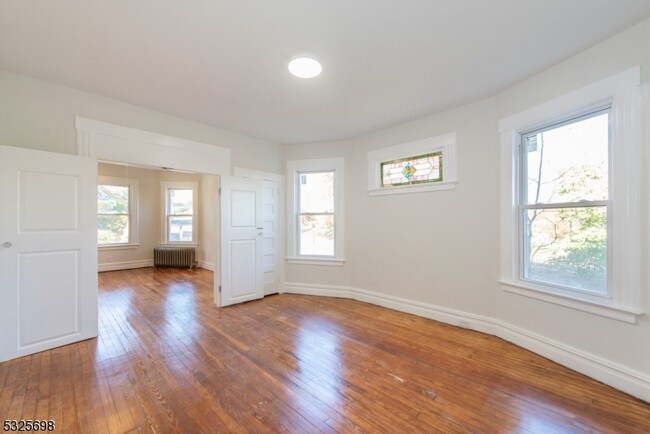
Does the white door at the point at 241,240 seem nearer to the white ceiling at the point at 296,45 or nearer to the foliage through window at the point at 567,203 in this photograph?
the white ceiling at the point at 296,45

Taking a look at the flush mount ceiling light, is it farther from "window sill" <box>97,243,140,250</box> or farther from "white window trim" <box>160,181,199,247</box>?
"window sill" <box>97,243,140,250</box>

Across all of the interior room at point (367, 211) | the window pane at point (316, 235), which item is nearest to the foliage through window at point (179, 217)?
the interior room at point (367, 211)

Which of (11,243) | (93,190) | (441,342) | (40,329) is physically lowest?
(441,342)

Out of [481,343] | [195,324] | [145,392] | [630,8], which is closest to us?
[630,8]

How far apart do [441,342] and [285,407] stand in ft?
5.78

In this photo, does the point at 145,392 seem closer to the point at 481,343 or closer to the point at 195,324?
the point at 195,324

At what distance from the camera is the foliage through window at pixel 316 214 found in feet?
14.9

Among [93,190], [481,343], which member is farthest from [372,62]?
[93,190]

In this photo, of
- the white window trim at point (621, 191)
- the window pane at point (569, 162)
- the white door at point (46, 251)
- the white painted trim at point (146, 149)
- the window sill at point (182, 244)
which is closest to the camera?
the white window trim at point (621, 191)

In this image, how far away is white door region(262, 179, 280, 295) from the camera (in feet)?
14.7

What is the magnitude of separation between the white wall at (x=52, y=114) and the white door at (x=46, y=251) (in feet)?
0.70

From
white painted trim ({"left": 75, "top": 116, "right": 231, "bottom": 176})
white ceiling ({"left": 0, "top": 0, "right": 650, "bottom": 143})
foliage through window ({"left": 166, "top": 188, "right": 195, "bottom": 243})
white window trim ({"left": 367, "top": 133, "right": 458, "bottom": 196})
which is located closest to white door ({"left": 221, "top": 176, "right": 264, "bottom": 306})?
white painted trim ({"left": 75, "top": 116, "right": 231, "bottom": 176})

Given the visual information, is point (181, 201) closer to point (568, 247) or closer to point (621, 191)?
point (568, 247)

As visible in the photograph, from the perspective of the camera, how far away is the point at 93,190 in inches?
111
